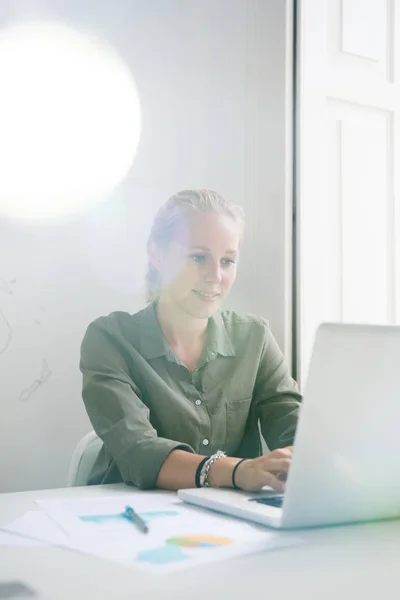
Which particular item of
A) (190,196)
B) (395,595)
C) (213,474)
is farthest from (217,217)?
(395,595)

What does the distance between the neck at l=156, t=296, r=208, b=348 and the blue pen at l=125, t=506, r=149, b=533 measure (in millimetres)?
657

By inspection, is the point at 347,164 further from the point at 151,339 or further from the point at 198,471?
the point at 198,471

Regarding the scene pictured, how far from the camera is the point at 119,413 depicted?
1301 millimetres

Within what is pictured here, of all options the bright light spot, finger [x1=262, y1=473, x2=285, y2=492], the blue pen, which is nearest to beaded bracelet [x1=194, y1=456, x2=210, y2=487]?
finger [x1=262, y1=473, x2=285, y2=492]

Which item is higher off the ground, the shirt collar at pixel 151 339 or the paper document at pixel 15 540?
the shirt collar at pixel 151 339

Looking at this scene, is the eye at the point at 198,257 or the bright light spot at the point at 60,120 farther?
the bright light spot at the point at 60,120

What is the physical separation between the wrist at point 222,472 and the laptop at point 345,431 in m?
0.26

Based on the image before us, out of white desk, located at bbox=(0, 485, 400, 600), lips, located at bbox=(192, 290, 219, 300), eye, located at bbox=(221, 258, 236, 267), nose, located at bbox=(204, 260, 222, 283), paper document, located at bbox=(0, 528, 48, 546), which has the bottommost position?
paper document, located at bbox=(0, 528, 48, 546)

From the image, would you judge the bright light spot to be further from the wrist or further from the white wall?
the wrist

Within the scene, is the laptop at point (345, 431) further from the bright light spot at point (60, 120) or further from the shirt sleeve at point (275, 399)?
the bright light spot at point (60, 120)

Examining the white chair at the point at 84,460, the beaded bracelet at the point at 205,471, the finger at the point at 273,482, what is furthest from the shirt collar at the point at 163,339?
the finger at the point at 273,482

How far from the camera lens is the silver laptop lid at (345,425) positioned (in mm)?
736

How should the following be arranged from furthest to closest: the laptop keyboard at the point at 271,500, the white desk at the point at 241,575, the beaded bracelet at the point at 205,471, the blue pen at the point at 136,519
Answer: the beaded bracelet at the point at 205,471 < the laptop keyboard at the point at 271,500 < the blue pen at the point at 136,519 < the white desk at the point at 241,575

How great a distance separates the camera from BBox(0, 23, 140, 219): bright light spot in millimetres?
1930
